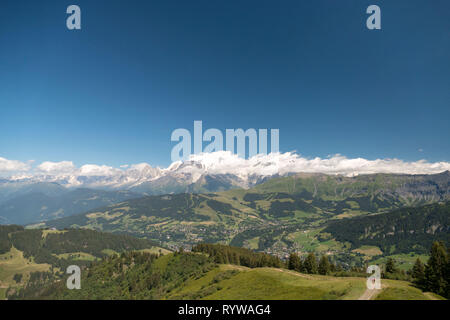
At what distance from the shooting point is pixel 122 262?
18038cm

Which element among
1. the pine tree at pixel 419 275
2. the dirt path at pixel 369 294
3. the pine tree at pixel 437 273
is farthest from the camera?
the pine tree at pixel 419 275

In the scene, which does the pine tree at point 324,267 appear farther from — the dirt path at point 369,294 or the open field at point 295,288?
the dirt path at point 369,294

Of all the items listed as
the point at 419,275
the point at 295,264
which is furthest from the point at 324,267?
the point at 419,275

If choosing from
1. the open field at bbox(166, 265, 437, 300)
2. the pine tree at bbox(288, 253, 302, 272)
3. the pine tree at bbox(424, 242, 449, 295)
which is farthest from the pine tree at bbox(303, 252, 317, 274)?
the pine tree at bbox(424, 242, 449, 295)

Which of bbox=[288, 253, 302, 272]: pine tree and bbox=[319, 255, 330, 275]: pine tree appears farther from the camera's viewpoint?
bbox=[288, 253, 302, 272]: pine tree

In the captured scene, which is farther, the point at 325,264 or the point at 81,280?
the point at 81,280

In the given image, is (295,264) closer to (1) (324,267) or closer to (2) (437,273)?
(1) (324,267)

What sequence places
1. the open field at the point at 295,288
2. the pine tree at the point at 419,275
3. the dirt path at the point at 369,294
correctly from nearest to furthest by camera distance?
the dirt path at the point at 369,294 < the open field at the point at 295,288 < the pine tree at the point at 419,275

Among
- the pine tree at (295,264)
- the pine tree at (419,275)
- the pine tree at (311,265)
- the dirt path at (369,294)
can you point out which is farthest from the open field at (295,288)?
the pine tree at (295,264)

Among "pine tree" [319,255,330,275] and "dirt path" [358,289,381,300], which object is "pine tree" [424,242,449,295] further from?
"pine tree" [319,255,330,275]

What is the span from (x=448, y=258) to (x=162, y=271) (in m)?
137

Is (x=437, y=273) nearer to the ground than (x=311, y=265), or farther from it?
farther from it
